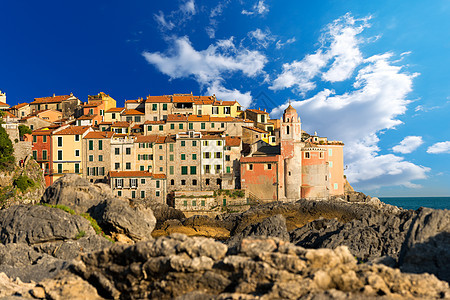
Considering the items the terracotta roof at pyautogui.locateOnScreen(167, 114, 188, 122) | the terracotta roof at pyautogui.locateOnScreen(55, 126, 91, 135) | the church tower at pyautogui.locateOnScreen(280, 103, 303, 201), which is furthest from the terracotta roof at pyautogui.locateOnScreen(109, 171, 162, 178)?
the church tower at pyautogui.locateOnScreen(280, 103, 303, 201)

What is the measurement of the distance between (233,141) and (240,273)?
51.6 metres

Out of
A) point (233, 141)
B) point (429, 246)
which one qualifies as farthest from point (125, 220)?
point (233, 141)

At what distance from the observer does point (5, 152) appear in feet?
171

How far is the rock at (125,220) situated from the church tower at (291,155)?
105 feet

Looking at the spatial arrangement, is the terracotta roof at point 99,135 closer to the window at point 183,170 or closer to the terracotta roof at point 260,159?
the window at point 183,170

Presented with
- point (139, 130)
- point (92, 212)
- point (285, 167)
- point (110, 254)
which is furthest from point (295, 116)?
point (110, 254)

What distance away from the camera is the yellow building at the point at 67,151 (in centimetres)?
6191

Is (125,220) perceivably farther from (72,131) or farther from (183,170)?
(72,131)

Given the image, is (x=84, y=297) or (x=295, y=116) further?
(x=295, y=116)

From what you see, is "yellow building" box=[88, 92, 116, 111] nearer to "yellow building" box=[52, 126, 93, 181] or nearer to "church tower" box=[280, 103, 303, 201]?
"yellow building" box=[52, 126, 93, 181]

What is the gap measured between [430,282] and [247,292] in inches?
227

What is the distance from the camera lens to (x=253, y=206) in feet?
189

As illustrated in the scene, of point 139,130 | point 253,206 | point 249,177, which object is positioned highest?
point 139,130

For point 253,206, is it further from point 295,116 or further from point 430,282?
point 430,282
